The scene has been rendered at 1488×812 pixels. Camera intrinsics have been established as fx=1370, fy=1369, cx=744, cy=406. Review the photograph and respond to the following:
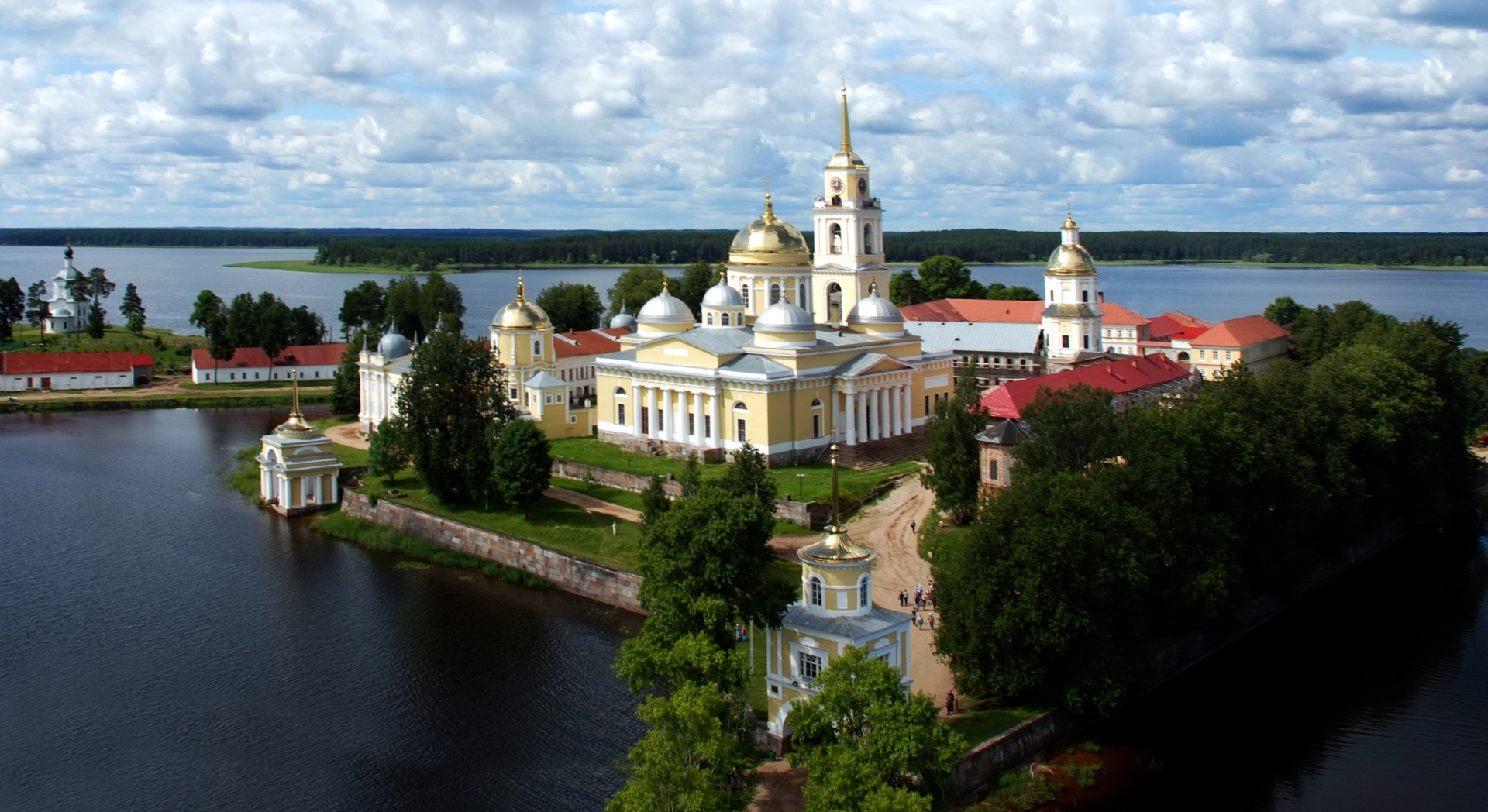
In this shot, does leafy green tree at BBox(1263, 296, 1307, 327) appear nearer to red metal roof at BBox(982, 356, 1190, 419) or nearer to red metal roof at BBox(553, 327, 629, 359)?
red metal roof at BBox(982, 356, 1190, 419)

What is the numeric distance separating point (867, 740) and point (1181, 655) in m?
11.3

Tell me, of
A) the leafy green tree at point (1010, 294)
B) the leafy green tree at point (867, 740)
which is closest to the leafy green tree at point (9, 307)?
the leafy green tree at point (1010, 294)

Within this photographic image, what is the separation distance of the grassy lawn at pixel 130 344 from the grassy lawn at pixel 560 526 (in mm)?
41472

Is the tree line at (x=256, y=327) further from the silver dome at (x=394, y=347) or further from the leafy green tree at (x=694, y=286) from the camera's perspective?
the leafy green tree at (x=694, y=286)

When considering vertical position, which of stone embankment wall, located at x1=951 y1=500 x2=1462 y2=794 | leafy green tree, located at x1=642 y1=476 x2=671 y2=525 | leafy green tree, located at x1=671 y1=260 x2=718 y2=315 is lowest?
stone embankment wall, located at x1=951 y1=500 x2=1462 y2=794

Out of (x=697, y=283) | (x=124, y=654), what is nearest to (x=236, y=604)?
(x=124, y=654)

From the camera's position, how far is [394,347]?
53312 mm

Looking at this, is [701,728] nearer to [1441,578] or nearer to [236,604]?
[236,604]

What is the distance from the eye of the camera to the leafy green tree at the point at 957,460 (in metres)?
34.6

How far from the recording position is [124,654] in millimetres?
29094

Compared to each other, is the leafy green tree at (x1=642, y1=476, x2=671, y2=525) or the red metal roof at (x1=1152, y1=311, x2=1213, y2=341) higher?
the red metal roof at (x1=1152, y1=311, x2=1213, y2=341)

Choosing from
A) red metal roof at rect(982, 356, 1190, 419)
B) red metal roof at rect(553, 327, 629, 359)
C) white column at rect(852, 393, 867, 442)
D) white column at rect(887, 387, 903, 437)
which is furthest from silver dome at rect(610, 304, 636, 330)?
red metal roof at rect(982, 356, 1190, 419)

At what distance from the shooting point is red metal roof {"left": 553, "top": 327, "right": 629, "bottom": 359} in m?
56.1

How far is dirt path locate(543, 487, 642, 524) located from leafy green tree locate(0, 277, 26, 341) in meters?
57.4
